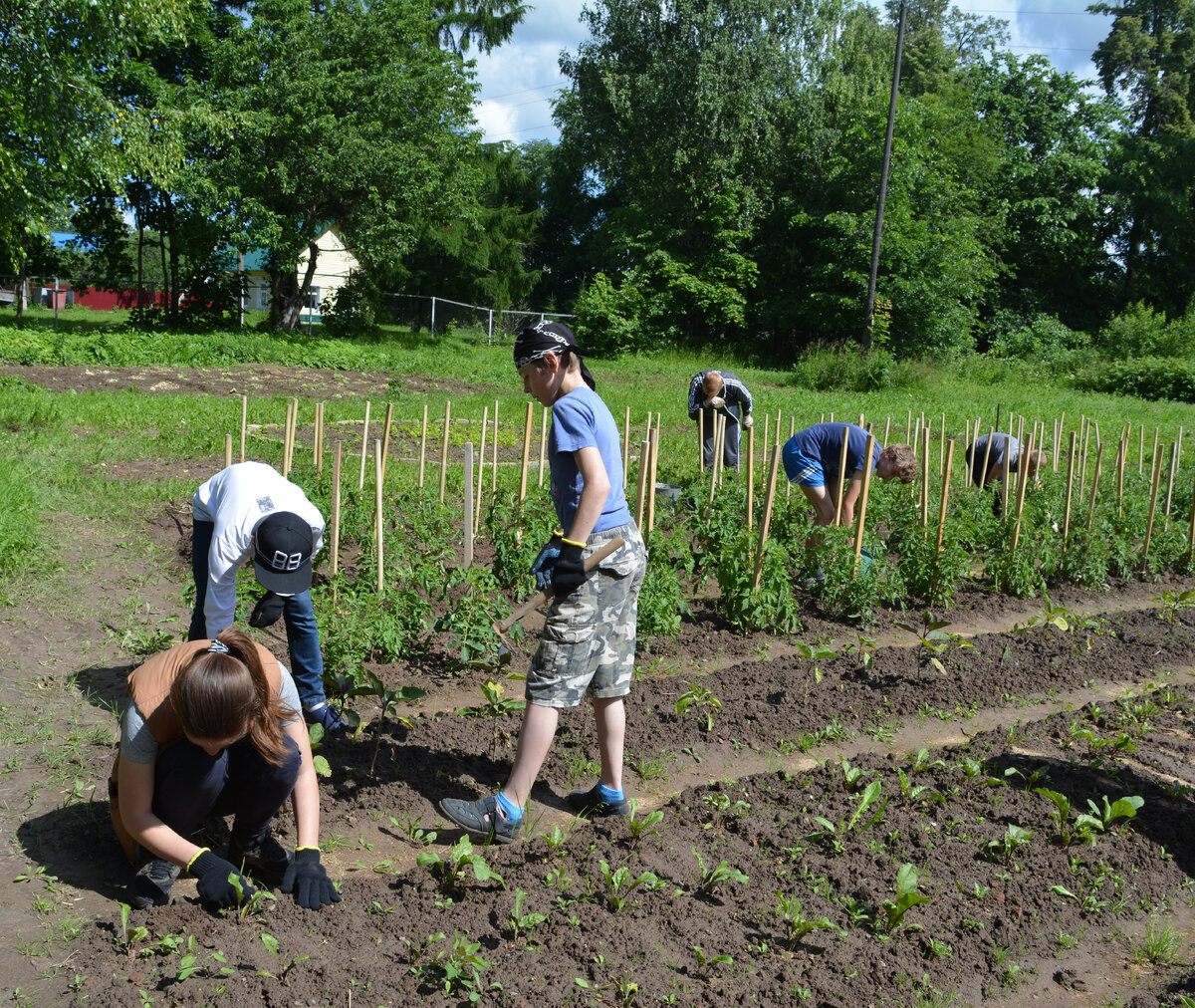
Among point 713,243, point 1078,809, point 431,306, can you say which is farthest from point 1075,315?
point 1078,809

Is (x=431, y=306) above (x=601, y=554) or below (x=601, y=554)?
above

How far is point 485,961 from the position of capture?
8.46 ft

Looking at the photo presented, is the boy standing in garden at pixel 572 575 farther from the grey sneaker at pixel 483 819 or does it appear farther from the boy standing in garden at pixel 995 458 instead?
the boy standing in garden at pixel 995 458

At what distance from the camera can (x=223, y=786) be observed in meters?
2.81

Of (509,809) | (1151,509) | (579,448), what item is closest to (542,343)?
(579,448)

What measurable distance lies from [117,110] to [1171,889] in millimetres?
13234

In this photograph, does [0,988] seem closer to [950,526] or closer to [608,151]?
[950,526]

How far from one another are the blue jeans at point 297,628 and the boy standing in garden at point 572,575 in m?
0.88

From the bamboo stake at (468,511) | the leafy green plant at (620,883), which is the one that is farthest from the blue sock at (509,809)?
the bamboo stake at (468,511)

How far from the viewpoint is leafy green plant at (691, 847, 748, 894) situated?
3.03 metres

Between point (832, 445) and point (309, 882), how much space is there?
4.40 meters

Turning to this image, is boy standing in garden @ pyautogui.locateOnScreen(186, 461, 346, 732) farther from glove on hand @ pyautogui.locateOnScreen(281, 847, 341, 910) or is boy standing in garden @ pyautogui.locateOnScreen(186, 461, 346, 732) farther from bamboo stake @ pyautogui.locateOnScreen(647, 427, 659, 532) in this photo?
bamboo stake @ pyautogui.locateOnScreen(647, 427, 659, 532)

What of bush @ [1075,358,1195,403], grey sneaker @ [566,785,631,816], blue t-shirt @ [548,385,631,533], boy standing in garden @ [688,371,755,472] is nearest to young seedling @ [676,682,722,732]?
grey sneaker @ [566,785,631,816]

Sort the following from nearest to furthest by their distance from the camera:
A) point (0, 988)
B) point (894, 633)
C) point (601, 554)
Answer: point (0, 988) < point (601, 554) < point (894, 633)
